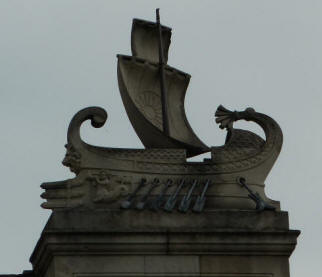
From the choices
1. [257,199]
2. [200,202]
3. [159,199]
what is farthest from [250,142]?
[159,199]

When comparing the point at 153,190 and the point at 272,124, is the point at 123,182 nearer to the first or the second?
the point at 153,190

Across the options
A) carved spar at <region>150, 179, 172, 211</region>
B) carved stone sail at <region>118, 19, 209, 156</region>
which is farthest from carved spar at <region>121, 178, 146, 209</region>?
carved stone sail at <region>118, 19, 209, 156</region>

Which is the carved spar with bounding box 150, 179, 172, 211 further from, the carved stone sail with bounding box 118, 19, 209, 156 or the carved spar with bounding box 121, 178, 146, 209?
the carved stone sail with bounding box 118, 19, 209, 156

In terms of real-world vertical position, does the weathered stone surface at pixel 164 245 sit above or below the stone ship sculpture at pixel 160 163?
below

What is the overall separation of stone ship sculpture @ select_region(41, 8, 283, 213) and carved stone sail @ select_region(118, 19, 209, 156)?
19 millimetres

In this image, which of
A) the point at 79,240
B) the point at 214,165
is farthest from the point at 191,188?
the point at 79,240

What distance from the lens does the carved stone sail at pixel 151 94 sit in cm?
2773

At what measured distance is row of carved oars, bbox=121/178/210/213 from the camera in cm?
2625

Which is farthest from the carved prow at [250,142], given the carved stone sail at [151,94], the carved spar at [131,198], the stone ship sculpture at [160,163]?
the carved spar at [131,198]

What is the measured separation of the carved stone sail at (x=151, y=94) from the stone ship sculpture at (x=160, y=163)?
0.02 metres

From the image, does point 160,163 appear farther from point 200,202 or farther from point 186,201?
point 200,202

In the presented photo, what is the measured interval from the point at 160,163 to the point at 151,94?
192cm

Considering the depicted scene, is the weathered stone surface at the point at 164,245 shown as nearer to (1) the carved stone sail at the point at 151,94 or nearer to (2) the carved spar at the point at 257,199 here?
(2) the carved spar at the point at 257,199

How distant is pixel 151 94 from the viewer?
28.4m
